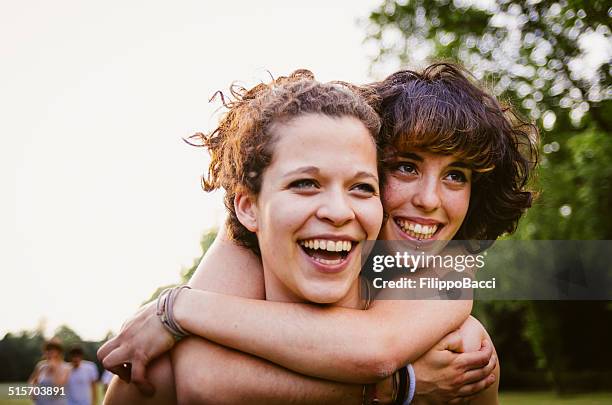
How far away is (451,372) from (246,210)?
3.15ft

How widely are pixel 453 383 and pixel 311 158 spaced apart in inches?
39.9

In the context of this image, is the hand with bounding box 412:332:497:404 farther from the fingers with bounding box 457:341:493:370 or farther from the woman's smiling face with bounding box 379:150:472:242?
the woman's smiling face with bounding box 379:150:472:242

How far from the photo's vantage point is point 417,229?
8.87ft

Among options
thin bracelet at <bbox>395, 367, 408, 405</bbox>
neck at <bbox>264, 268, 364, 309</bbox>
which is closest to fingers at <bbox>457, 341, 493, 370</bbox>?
thin bracelet at <bbox>395, 367, 408, 405</bbox>

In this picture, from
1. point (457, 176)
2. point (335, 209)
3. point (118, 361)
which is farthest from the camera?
point (457, 176)

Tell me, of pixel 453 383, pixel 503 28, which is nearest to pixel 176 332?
pixel 453 383

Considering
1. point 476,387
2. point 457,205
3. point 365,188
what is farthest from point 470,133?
point 476,387

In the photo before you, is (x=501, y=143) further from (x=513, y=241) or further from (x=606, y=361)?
(x=606, y=361)

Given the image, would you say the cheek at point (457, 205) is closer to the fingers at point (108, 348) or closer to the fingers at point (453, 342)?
the fingers at point (453, 342)

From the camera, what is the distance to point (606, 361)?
23.5 meters

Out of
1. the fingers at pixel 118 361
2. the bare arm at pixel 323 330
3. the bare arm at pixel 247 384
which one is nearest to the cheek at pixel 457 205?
the bare arm at pixel 323 330

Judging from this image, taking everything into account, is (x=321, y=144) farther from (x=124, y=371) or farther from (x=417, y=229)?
(x=124, y=371)

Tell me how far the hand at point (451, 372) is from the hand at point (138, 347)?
92 cm

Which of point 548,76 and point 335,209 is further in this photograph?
point 548,76
